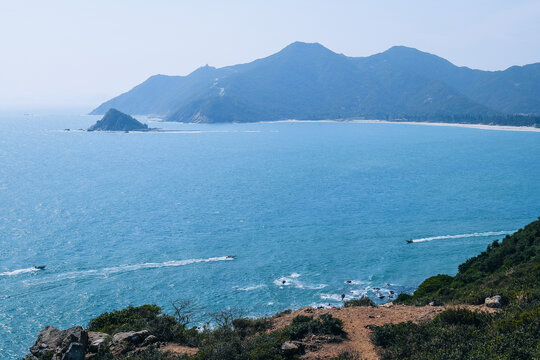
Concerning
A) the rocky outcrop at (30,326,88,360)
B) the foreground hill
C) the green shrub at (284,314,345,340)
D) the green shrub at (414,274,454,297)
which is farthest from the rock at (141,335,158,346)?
the green shrub at (414,274,454,297)

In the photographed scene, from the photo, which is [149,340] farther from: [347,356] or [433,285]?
[433,285]

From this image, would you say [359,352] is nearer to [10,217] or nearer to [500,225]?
[500,225]

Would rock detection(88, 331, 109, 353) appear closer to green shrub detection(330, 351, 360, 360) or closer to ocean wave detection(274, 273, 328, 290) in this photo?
green shrub detection(330, 351, 360, 360)

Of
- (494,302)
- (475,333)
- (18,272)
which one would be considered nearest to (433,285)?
(494,302)

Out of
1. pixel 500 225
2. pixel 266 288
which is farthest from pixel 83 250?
pixel 500 225

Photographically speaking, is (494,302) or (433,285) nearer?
(494,302)

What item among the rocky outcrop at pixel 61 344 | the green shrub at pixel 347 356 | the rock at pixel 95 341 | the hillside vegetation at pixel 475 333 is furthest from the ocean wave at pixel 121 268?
the green shrub at pixel 347 356
